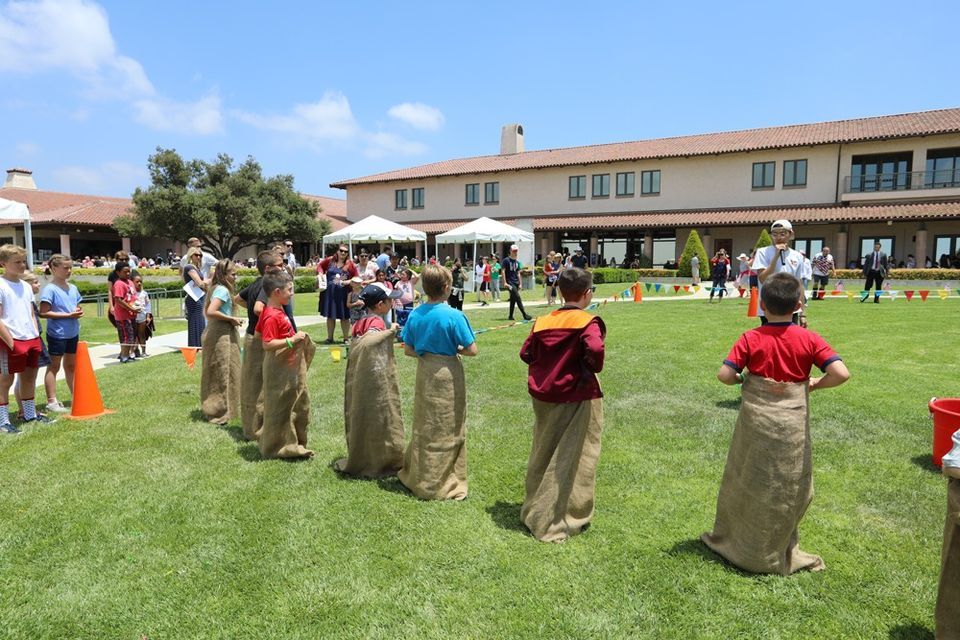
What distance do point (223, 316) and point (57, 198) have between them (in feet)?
176

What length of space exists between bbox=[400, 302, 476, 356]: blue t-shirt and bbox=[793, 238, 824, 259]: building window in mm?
32640

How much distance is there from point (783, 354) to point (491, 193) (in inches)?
1566

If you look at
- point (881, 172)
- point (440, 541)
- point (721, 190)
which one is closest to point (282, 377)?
point (440, 541)

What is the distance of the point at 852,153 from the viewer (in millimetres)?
32031

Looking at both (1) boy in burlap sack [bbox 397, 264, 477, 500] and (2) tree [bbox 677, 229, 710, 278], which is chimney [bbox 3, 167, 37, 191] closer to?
(2) tree [bbox 677, 229, 710, 278]

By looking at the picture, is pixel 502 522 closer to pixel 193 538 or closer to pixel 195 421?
pixel 193 538

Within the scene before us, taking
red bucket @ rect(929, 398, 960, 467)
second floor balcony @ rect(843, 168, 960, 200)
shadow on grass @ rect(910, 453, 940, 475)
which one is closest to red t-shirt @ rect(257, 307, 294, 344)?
red bucket @ rect(929, 398, 960, 467)

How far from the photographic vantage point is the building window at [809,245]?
1266 inches

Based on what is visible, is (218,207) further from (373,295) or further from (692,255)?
(373,295)

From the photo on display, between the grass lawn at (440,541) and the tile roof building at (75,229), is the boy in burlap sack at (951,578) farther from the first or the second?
the tile roof building at (75,229)

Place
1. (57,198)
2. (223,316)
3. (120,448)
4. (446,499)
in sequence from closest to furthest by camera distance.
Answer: (446,499) < (120,448) < (223,316) < (57,198)

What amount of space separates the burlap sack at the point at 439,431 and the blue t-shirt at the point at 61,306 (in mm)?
4545

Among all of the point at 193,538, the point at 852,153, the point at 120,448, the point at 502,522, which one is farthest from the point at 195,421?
the point at 852,153

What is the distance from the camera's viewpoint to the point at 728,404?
693 centimetres
